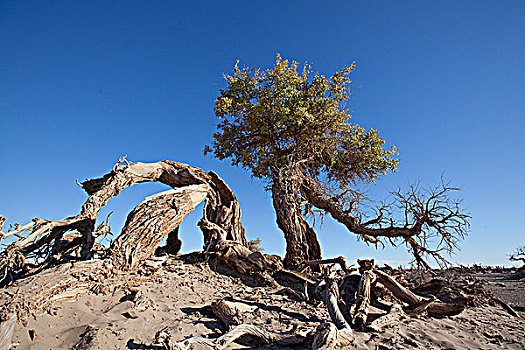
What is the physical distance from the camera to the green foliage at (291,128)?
1116 cm

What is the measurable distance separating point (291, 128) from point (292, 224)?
3591 mm

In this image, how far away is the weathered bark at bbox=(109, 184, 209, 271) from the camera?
730 cm

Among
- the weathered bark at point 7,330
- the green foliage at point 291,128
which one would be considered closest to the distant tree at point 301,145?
the green foliage at point 291,128

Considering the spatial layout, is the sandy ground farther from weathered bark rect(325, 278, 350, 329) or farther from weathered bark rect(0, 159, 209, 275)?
weathered bark rect(0, 159, 209, 275)

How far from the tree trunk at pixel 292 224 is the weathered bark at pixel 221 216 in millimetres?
1456

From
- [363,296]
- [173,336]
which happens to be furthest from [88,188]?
[363,296]

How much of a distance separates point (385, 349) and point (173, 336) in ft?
10.6

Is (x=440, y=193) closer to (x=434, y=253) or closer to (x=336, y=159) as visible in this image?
(x=434, y=253)

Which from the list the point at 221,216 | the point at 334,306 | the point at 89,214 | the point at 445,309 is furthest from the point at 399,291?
the point at 89,214

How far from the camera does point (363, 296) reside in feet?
19.8

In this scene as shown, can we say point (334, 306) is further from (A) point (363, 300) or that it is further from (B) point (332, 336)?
(B) point (332, 336)

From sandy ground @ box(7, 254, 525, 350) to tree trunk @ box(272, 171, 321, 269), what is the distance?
290cm

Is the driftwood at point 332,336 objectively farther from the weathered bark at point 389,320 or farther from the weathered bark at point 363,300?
the weathered bark at point 389,320

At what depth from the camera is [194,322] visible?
206 inches
